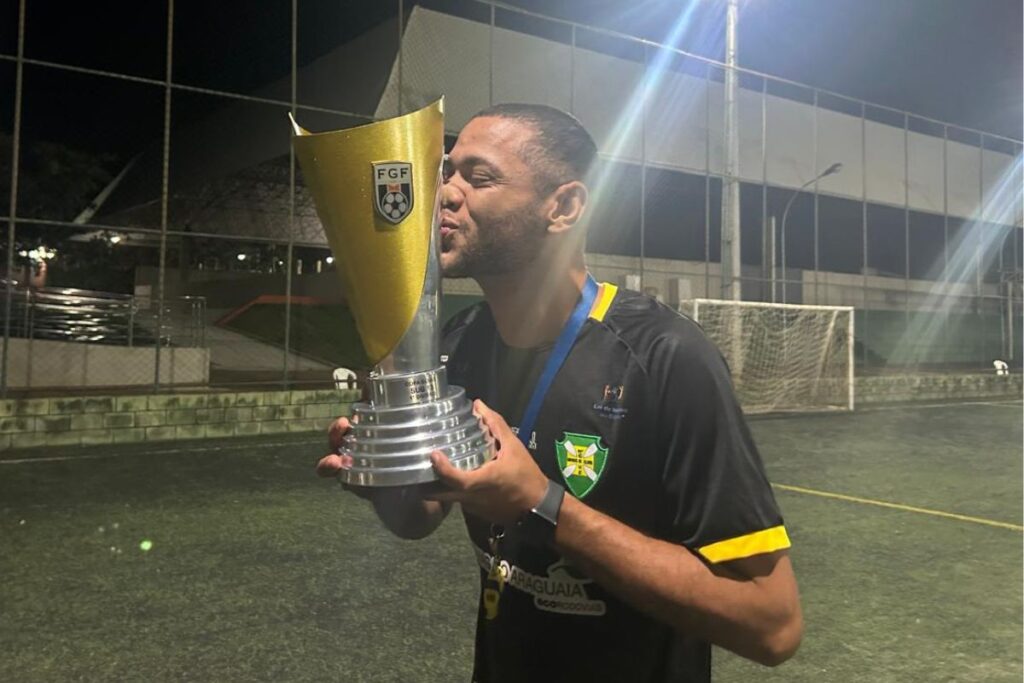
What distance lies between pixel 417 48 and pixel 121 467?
28.4ft

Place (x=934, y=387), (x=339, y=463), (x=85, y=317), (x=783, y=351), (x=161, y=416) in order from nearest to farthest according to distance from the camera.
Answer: (x=339, y=463), (x=161, y=416), (x=85, y=317), (x=783, y=351), (x=934, y=387)

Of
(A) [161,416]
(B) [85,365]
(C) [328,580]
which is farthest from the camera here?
(B) [85,365]

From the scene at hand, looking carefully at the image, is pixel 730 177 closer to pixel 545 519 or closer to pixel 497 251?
pixel 497 251

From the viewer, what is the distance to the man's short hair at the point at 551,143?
3.74 ft

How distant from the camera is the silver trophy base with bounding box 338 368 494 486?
86cm

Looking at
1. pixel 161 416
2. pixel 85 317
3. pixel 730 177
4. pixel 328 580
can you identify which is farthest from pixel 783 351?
pixel 85 317

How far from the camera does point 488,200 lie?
1107mm

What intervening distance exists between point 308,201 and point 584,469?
33.4 feet

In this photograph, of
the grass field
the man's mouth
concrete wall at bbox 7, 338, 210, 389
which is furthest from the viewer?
concrete wall at bbox 7, 338, 210, 389

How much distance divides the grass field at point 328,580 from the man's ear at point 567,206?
94.6 inches

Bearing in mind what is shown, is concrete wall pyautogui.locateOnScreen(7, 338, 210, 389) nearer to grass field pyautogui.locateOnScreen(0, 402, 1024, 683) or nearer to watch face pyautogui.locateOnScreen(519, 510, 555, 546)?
grass field pyautogui.locateOnScreen(0, 402, 1024, 683)

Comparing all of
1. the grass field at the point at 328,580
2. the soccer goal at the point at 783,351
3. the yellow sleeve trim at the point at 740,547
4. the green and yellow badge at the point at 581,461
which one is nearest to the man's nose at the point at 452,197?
the green and yellow badge at the point at 581,461

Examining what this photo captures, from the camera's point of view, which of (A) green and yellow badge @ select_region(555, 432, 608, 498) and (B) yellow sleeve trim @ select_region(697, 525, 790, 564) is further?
(A) green and yellow badge @ select_region(555, 432, 608, 498)

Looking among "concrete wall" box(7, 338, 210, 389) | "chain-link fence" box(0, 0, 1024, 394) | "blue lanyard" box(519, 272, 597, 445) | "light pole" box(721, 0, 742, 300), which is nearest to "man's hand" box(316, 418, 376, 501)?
"blue lanyard" box(519, 272, 597, 445)
